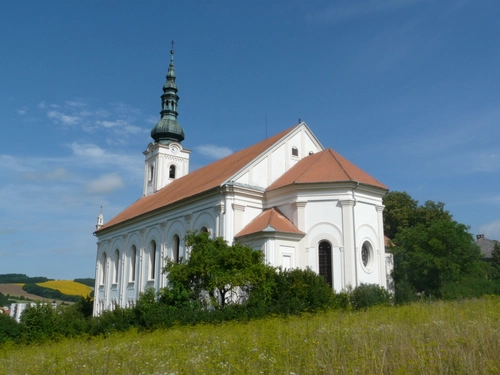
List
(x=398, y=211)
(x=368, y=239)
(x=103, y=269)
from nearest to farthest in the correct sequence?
(x=368, y=239) < (x=398, y=211) < (x=103, y=269)

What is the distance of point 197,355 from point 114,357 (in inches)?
68.6

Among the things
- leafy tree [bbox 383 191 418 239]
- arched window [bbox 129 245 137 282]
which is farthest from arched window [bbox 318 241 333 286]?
arched window [bbox 129 245 137 282]

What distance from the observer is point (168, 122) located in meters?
41.5

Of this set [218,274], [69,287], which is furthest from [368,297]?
[69,287]

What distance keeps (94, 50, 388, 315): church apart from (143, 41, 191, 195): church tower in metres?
8.71

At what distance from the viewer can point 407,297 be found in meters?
21.5

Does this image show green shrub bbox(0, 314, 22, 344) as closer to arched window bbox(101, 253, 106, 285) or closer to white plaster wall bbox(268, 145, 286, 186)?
white plaster wall bbox(268, 145, 286, 186)

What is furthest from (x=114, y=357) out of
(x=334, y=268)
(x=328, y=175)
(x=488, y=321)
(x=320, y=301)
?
(x=328, y=175)

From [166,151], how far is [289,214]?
64.8 feet

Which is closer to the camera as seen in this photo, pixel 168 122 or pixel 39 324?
pixel 39 324

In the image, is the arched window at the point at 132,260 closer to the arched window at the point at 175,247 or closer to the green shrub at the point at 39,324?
the arched window at the point at 175,247

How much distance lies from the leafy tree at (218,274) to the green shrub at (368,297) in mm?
4090

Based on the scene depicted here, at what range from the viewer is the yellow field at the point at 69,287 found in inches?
2812

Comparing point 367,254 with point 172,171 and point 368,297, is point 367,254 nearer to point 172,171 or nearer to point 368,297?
point 368,297
